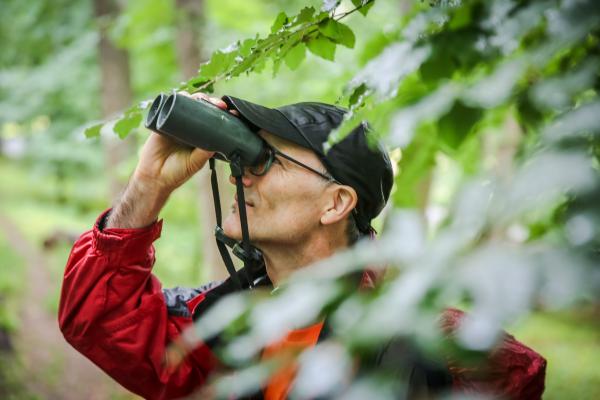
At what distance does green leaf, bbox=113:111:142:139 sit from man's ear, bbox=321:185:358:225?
2.40 feet

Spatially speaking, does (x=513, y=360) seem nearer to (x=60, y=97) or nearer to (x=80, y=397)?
(x=80, y=397)

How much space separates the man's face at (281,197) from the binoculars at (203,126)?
17 cm

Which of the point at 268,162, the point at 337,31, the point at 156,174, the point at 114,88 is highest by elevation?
the point at 337,31

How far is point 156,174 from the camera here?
6.09 ft

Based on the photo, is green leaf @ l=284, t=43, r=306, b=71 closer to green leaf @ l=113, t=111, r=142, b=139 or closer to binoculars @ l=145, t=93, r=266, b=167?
binoculars @ l=145, t=93, r=266, b=167

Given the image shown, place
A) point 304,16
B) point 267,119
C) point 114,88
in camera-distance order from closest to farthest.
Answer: point 304,16
point 267,119
point 114,88

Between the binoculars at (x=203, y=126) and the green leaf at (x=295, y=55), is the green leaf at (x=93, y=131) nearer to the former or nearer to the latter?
the binoculars at (x=203, y=126)

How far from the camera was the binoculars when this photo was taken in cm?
149

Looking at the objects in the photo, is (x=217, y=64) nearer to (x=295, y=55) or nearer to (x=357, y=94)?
(x=295, y=55)

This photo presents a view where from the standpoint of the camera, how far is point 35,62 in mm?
14875

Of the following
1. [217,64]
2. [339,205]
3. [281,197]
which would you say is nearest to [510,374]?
[339,205]

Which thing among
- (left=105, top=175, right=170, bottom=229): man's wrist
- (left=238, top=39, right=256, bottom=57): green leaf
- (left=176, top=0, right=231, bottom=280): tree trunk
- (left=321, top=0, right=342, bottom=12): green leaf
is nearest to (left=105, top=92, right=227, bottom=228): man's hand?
(left=105, top=175, right=170, bottom=229): man's wrist

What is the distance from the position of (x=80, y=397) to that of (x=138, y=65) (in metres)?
6.05

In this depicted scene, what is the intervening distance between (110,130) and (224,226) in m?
0.52
